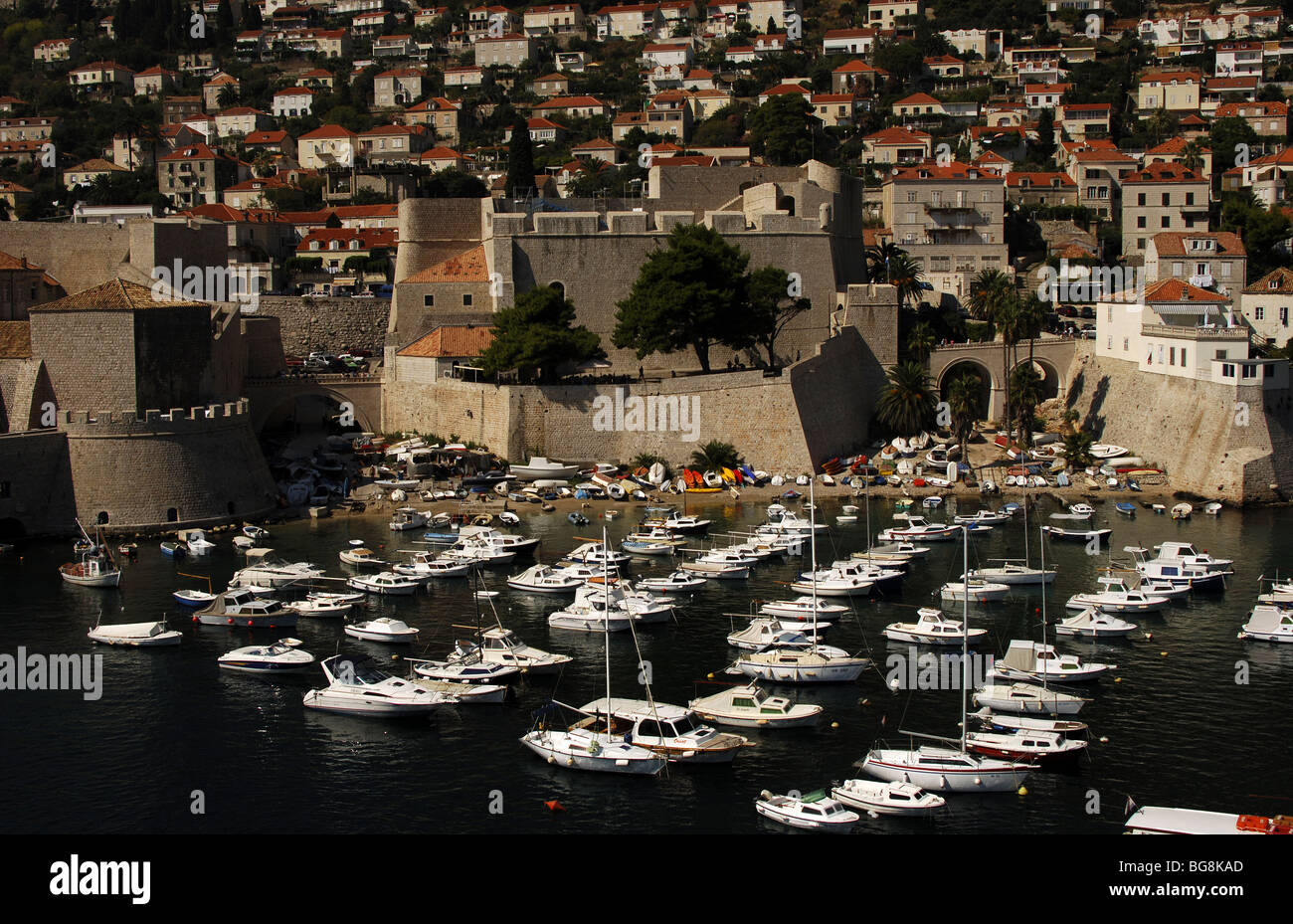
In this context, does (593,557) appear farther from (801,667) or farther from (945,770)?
(945,770)

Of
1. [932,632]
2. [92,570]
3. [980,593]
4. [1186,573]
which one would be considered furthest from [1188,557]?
[92,570]

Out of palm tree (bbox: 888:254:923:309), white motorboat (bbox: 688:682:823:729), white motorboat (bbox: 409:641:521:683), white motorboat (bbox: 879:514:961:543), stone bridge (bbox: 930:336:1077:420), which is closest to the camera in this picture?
white motorboat (bbox: 688:682:823:729)

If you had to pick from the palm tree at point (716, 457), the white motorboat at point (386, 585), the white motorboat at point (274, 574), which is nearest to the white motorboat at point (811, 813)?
the white motorboat at point (386, 585)

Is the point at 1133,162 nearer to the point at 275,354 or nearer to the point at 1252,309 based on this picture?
the point at 1252,309

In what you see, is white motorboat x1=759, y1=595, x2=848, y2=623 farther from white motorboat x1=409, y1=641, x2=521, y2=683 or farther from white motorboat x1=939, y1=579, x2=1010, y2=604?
white motorboat x1=409, y1=641, x2=521, y2=683

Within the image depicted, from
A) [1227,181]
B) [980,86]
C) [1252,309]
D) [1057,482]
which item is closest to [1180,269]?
[1252,309]

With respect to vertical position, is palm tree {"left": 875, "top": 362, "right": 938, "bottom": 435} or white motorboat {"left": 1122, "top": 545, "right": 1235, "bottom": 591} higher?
palm tree {"left": 875, "top": 362, "right": 938, "bottom": 435}

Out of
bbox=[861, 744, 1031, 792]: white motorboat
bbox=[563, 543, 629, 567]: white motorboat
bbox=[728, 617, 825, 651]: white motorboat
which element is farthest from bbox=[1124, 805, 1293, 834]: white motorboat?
bbox=[563, 543, 629, 567]: white motorboat

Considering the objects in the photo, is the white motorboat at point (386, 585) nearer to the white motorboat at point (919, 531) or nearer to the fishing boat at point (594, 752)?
the fishing boat at point (594, 752)
